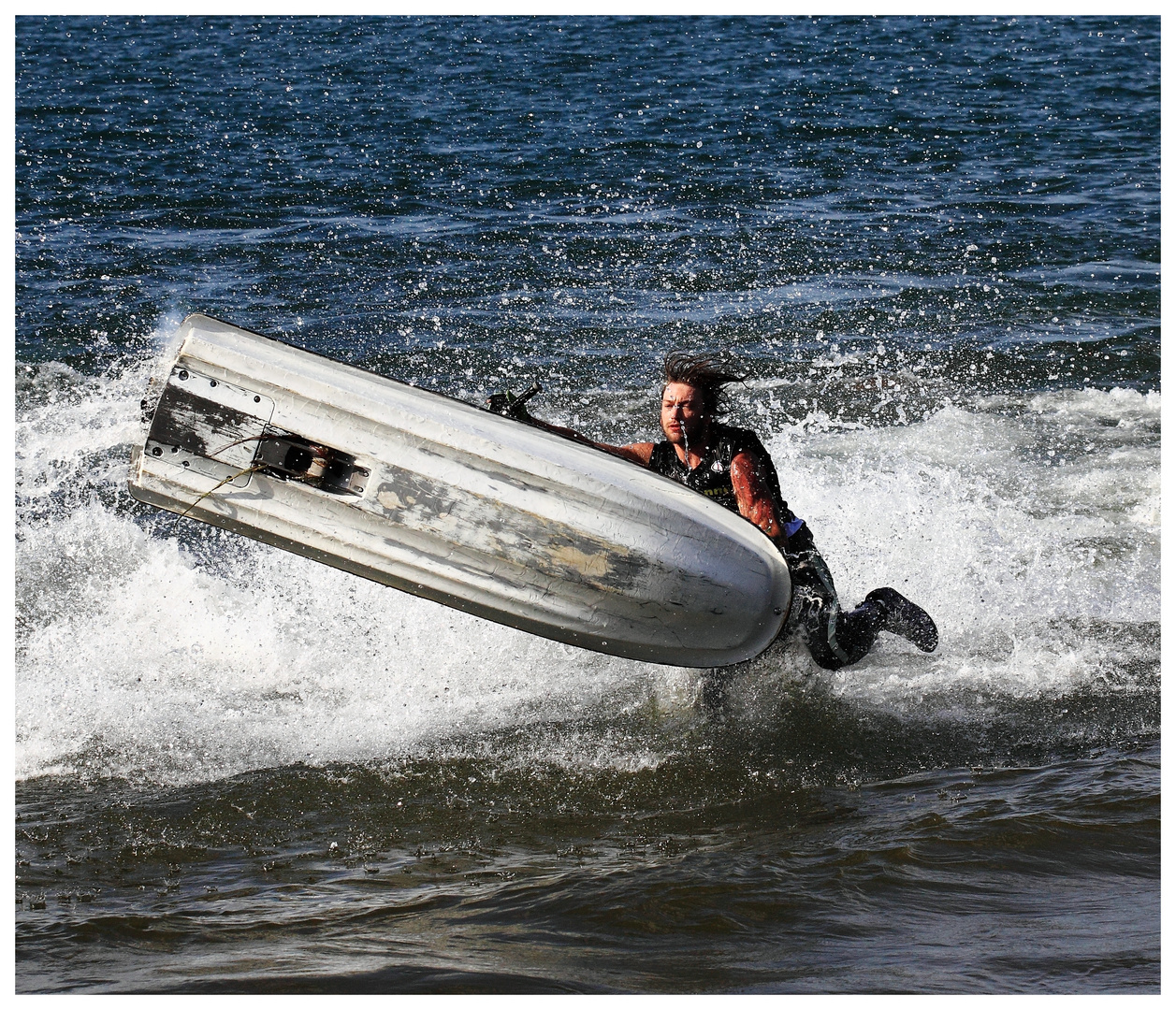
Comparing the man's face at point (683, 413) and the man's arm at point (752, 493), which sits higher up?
the man's face at point (683, 413)

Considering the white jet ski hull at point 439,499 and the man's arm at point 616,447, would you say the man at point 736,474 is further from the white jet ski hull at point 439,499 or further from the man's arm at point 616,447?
the white jet ski hull at point 439,499

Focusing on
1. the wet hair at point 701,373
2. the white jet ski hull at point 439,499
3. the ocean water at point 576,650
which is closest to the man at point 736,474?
the wet hair at point 701,373

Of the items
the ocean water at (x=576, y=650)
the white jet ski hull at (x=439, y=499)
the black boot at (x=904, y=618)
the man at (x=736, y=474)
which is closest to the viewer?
the ocean water at (x=576, y=650)

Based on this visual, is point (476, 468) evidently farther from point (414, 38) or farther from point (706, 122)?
point (414, 38)

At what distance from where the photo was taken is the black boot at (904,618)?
5.09 m

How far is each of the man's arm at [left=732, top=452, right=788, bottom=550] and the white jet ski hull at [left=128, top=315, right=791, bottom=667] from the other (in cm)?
13

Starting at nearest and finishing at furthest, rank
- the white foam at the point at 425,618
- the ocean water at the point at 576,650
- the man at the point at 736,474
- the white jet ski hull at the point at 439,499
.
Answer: the ocean water at the point at 576,650 < the white jet ski hull at the point at 439,499 < the man at the point at 736,474 < the white foam at the point at 425,618

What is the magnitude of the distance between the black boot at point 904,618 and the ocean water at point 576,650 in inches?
14.6

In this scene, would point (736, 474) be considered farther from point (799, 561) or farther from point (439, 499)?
point (439, 499)

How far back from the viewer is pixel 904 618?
509 cm

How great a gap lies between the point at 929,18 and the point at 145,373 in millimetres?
16277

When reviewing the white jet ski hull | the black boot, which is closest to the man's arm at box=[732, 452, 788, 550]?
the white jet ski hull

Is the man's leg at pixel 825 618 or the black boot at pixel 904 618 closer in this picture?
the man's leg at pixel 825 618

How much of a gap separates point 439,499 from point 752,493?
48.7 inches
